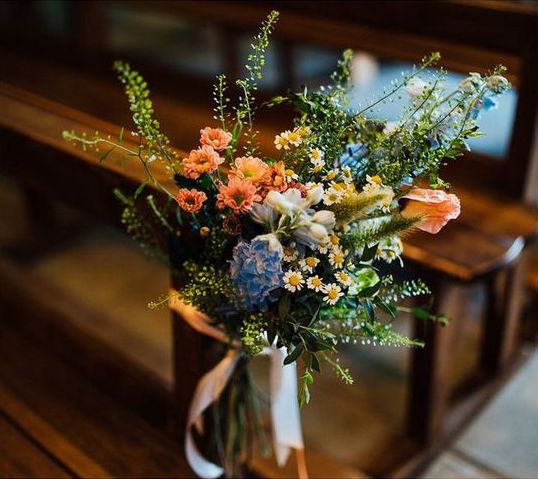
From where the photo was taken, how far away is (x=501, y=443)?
204 cm

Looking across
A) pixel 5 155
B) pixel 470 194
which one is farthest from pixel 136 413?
pixel 470 194

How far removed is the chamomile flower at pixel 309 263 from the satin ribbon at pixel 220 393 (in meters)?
0.35

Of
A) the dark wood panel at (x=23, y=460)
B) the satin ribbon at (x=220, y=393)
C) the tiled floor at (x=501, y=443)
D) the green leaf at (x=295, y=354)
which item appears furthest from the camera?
the tiled floor at (x=501, y=443)

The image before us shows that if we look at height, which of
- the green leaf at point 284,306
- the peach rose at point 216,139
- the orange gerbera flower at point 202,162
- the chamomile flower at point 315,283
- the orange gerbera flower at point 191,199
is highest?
the peach rose at point 216,139

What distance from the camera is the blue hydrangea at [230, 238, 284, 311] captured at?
3.33 ft

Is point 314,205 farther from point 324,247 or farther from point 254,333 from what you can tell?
point 254,333

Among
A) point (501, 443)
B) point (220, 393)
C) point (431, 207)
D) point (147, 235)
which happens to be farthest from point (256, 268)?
point (501, 443)

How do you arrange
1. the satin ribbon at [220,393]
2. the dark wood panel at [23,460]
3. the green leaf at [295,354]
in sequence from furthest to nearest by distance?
the dark wood panel at [23,460] < the satin ribbon at [220,393] < the green leaf at [295,354]

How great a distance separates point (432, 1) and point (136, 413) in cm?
144

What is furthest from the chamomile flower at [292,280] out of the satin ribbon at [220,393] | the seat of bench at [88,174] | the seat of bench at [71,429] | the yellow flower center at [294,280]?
the seat of bench at [71,429]

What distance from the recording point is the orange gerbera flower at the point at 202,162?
106cm

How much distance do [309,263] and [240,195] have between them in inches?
5.2

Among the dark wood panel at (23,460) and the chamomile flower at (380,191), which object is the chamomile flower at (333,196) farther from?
the dark wood panel at (23,460)

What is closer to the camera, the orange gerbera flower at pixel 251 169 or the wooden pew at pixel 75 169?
the orange gerbera flower at pixel 251 169
